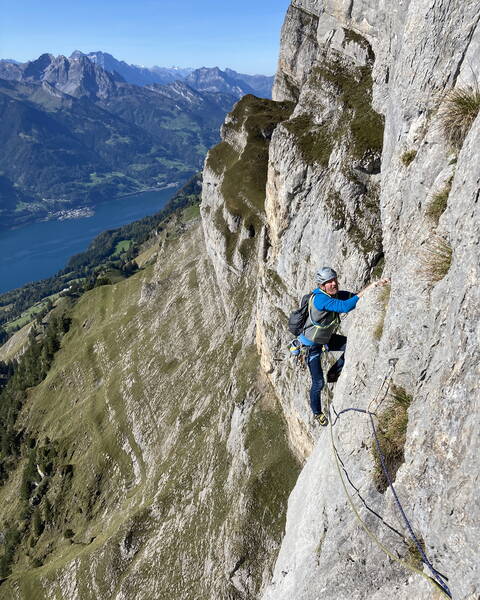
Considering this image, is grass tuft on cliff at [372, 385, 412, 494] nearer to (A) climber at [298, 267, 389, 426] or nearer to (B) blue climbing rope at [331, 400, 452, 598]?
(B) blue climbing rope at [331, 400, 452, 598]

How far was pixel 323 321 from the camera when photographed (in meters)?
15.9

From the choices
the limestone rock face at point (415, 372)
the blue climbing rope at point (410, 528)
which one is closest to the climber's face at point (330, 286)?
the limestone rock face at point (415, 372)

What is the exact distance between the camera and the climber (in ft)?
48.9

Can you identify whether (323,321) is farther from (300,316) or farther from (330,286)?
(330,286)

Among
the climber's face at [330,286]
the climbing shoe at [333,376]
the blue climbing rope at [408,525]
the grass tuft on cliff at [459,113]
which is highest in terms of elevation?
the grass tuft on cliff at [459,113]

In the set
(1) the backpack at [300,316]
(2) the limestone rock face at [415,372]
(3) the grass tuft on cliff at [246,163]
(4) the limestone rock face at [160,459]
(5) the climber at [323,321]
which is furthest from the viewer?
(3) the grass tuft on cliff at [246,163]

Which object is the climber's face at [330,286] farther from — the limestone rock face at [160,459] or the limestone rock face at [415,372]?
the limestone rock face at [160,459]

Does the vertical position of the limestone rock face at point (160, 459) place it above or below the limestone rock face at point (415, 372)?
below

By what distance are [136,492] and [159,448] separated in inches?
319

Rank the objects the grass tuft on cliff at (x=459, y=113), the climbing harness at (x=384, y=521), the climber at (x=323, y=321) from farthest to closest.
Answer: the climber at (x=323, y=321) < the grass tuft on cliff at (x=459, y=113) < the climbing harness at (x=384, y=521)

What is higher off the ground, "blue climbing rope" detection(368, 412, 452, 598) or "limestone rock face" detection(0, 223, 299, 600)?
"blue climbing rope" detection(368, 412, 452, 598)

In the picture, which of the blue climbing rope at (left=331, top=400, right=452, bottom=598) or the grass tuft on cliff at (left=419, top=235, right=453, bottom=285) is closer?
the blue climbing rope at (left=331, top=400, right=452, bottom=598)

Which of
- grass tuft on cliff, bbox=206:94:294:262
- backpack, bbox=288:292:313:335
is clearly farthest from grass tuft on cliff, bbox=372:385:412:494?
grass tuft on cliff, bbox=206:94:294:262

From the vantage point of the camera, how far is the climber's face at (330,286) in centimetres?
1502
